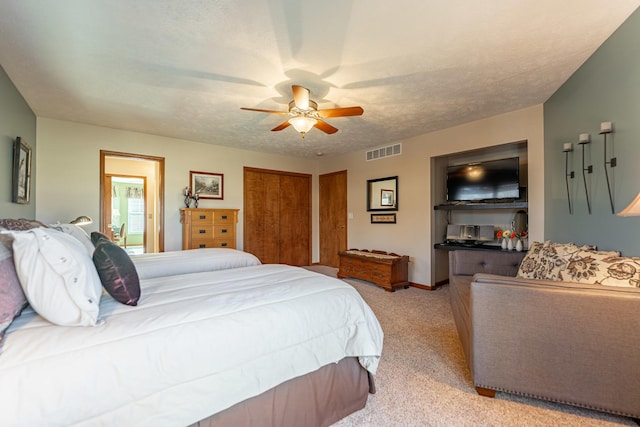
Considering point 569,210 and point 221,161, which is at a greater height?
point 221,161

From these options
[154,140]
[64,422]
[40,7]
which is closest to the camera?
[64,422]

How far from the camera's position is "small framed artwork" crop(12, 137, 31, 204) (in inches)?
108

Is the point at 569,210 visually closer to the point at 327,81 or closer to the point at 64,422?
the point at 327,81

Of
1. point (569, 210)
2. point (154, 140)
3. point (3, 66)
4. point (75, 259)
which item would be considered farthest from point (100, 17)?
point (569, 210)

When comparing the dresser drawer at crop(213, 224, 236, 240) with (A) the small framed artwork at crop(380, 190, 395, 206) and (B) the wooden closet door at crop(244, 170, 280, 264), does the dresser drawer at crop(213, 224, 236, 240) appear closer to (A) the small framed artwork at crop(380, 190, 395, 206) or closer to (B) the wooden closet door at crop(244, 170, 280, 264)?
(B) the wooden closet door at crop(244, 170, 280, 264)

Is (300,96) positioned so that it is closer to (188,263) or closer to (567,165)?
(188,263)

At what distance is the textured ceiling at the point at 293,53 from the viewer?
1712mm

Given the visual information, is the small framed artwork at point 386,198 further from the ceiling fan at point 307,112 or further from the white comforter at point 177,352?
the white comforter at point 177,352

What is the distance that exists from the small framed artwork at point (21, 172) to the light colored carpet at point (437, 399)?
3.68 meters

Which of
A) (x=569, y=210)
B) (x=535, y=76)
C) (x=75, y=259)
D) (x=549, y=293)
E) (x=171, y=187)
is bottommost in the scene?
(x=549, y=293)

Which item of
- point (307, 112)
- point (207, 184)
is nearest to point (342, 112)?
point (307, 112)

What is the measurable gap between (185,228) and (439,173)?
4.16 metres

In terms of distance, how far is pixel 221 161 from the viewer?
4988mm

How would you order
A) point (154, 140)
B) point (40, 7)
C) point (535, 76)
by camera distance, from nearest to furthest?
point (40, 7), point (535, 76), point (154, 140)
